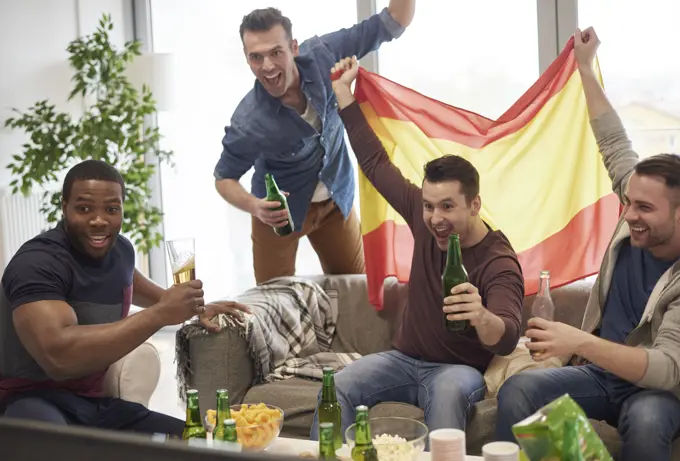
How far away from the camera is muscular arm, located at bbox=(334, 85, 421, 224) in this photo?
9.30ft

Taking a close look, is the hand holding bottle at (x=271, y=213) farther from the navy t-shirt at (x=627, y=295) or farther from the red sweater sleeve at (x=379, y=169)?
the navy t-shirt at (x=627, y=295)

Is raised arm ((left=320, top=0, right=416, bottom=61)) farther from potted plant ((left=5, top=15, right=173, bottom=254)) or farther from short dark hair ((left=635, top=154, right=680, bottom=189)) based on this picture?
potted plant ((left=5, top=15, right=173, bottom=254))

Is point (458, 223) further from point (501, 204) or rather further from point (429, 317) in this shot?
point (501, 204)

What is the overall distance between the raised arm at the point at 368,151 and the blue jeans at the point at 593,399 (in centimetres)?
74

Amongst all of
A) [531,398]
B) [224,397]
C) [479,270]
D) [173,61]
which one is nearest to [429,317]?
[479,270]

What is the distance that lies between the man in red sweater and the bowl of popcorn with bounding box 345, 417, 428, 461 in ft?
1.77

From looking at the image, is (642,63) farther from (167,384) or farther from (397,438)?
(397,438)

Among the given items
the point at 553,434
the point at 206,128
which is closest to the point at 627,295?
the point at 553,434

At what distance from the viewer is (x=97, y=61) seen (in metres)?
4.73

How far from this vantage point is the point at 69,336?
221 cm

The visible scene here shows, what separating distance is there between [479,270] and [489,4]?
232 cm

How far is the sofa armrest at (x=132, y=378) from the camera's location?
8.20ft

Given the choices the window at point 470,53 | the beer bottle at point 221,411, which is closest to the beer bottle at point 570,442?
the beer bottle at point 221,411

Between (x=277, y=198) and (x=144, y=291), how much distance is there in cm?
66
